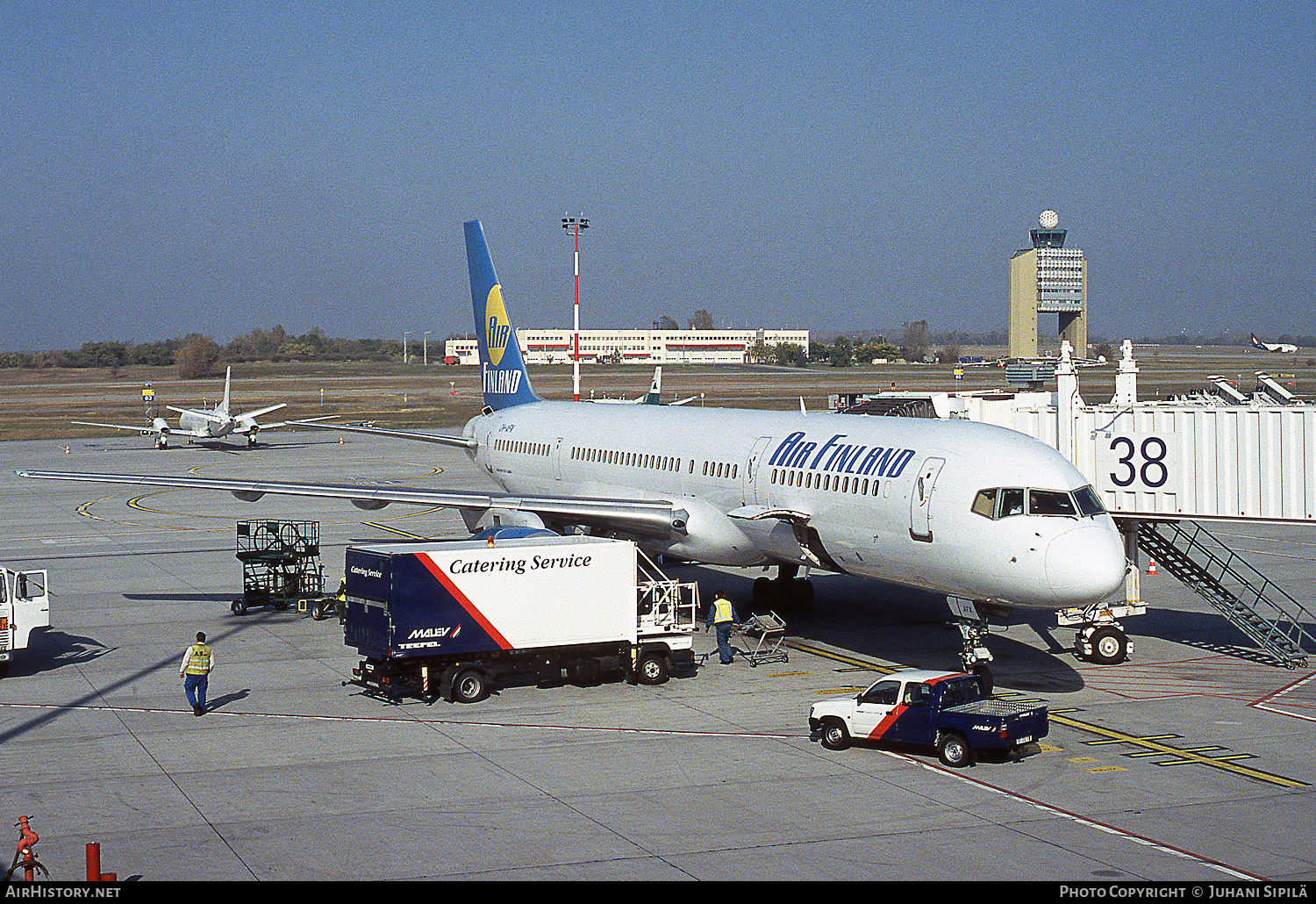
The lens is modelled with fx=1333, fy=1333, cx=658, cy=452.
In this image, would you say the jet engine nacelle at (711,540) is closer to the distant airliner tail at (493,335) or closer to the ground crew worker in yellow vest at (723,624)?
the ground crew worker in yellow vest at (723,624)

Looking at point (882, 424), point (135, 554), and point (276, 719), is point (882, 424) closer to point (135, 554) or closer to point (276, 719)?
point (276, 719)

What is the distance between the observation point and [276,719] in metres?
23.0

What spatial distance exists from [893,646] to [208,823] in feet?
53.8

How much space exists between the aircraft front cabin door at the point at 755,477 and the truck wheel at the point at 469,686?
769 cm

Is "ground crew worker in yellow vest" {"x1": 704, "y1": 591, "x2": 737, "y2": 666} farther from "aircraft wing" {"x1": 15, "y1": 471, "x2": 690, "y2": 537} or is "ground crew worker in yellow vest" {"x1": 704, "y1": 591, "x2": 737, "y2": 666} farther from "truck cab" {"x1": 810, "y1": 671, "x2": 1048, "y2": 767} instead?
"truck cab" {"x1": 810, "y1": 671, "x2": 1048, "y2": 767}

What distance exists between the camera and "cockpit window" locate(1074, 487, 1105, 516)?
23406 mm

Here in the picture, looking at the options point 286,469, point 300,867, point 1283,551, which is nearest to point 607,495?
point 300,867

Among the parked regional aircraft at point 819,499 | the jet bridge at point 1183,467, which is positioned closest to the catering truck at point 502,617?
the parked regional aircraft at point 819,499

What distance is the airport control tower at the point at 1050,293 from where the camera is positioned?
532ft

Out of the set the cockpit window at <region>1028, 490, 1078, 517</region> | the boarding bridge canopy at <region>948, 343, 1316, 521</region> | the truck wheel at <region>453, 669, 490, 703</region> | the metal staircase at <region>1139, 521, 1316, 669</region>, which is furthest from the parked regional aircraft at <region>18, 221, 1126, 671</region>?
the truck wheel at <region>453, 669, 490, 703</region>

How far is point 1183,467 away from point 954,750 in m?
11.1

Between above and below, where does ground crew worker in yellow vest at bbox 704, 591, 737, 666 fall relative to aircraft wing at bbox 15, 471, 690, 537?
below

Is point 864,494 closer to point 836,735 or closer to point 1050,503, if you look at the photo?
point 1050,503

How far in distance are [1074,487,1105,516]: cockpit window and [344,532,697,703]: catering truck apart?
7.79 meters
